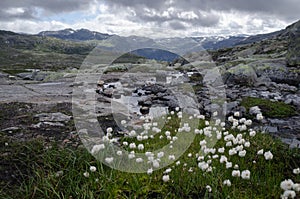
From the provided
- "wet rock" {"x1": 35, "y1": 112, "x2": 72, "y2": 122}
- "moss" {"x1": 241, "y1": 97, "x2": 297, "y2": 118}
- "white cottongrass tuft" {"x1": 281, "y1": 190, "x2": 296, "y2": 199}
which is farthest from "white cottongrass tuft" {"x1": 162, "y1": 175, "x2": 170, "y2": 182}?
"moss" {"x1": 241, "y1": 97, "x2": 297, "y2": 118}

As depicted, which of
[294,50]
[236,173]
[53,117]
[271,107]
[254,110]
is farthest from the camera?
[294,50]

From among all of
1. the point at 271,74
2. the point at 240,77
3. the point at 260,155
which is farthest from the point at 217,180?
the point at 271,74

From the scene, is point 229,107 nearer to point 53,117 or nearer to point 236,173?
point 53,117

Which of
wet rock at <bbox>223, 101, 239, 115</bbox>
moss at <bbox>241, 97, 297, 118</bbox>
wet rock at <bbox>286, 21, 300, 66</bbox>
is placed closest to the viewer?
moss at <bbox>241, 97, 297, 118</bbox>

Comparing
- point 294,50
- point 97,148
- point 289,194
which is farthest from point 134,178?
point 294,50

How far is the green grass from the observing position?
4.96m

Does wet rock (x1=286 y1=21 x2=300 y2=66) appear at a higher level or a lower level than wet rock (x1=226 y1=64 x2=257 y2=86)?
higher

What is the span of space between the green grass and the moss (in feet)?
19.9

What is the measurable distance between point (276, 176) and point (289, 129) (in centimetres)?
560

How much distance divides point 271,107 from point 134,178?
9534 mm

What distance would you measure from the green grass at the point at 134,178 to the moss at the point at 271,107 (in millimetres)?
6052

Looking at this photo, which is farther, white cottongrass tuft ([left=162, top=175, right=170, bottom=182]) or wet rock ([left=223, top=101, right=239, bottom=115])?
wet rock ([left=223, top=101, right=239, bottom=115])

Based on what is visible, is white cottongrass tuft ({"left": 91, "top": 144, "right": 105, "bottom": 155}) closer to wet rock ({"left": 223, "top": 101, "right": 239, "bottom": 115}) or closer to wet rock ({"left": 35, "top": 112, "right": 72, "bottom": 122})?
wet rock ({"left": 35, "top": 112, "right": 72, "bottom": 122})

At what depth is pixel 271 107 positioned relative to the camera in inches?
509
